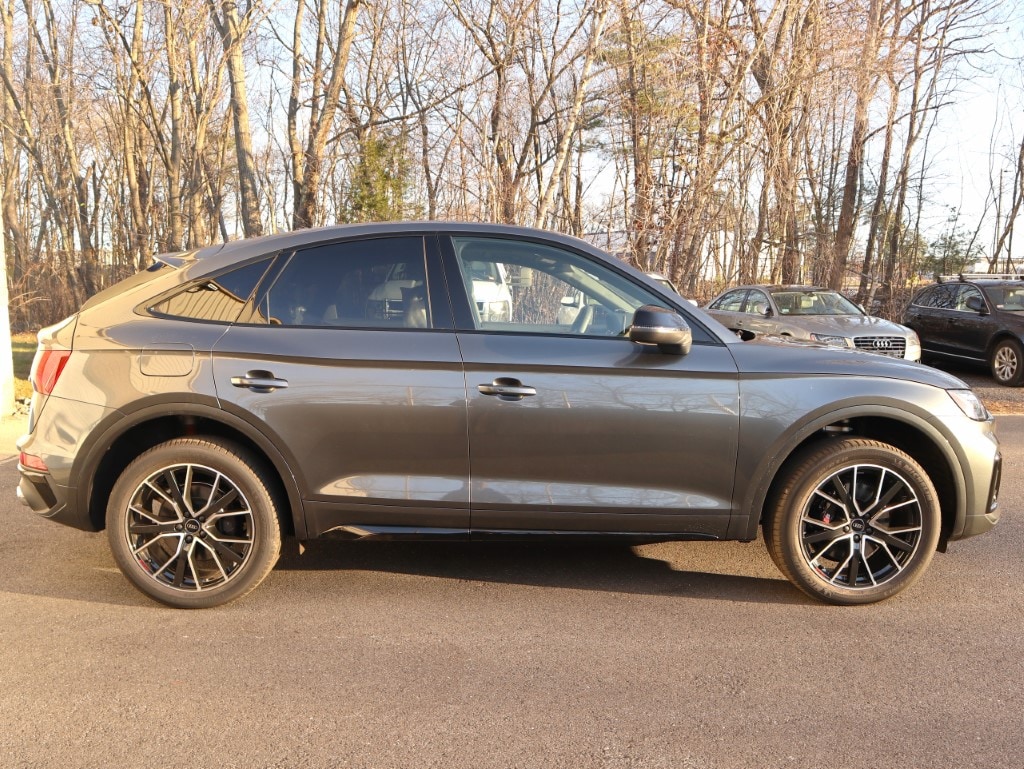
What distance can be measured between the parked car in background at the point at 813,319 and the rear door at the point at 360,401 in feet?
25.7

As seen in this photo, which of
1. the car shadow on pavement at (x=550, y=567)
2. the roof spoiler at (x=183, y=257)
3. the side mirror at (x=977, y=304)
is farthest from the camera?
the side mirror at (x=977, y=304)

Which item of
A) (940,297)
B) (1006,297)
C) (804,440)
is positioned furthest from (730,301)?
(804,440)

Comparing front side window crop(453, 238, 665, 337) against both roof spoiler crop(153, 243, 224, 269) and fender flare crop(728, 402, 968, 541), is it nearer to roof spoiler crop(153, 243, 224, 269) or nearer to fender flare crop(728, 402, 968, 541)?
fender flare crop(728, 402, 968, 541)

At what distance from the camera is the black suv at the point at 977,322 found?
1257 centimetres

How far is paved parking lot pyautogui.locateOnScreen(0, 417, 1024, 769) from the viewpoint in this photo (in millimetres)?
2740

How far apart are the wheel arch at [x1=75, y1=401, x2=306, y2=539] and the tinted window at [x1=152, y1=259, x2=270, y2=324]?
456mm

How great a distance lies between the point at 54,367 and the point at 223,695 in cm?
187

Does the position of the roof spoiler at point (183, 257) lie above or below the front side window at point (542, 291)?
above

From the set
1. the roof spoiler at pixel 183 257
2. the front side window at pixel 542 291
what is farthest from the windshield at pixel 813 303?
the roof spoiler at pixel 183 257

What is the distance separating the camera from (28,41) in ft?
89.0

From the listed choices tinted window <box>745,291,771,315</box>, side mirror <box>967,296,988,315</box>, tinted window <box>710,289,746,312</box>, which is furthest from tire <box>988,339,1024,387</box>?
tinted window <box>710,289,746,312</box>

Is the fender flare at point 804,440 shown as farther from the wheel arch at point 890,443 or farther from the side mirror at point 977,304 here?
the side mirror at point 977,304

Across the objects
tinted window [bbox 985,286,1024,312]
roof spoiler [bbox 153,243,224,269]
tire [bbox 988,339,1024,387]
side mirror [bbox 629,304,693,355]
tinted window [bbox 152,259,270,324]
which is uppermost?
tinted window [bbox 985,286,1024,312]

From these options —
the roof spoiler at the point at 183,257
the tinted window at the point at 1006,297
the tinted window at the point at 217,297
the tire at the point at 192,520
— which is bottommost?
the tire at the point at 192,520
